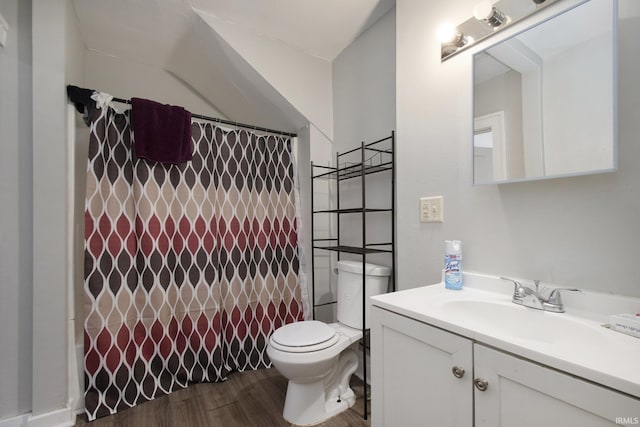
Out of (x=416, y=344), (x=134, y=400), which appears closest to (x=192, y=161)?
(x=134, y=400)

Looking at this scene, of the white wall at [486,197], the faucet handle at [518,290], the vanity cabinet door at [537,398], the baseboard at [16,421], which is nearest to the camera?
the vanity cabinet door at [537,398]

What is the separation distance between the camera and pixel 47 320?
139cm

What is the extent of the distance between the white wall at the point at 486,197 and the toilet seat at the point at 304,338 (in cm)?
49

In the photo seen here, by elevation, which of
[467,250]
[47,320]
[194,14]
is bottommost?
[47,320]

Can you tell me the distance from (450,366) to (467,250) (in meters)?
0.57

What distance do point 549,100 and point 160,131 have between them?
196cm

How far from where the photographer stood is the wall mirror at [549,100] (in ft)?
2.74

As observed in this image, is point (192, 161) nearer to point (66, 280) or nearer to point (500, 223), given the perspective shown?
point (66, 280)

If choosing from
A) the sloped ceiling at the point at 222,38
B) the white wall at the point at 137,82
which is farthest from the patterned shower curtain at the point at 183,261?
the white wall at the point at 137,82

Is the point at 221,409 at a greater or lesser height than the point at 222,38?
lesser

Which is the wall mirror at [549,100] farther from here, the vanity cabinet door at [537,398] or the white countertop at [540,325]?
the vanity cabinet door at [537,398]

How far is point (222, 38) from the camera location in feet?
5.92

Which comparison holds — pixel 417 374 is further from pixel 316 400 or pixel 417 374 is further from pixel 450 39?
pixel 450 39

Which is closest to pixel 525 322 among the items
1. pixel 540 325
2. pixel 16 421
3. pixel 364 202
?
pixel 540 325
